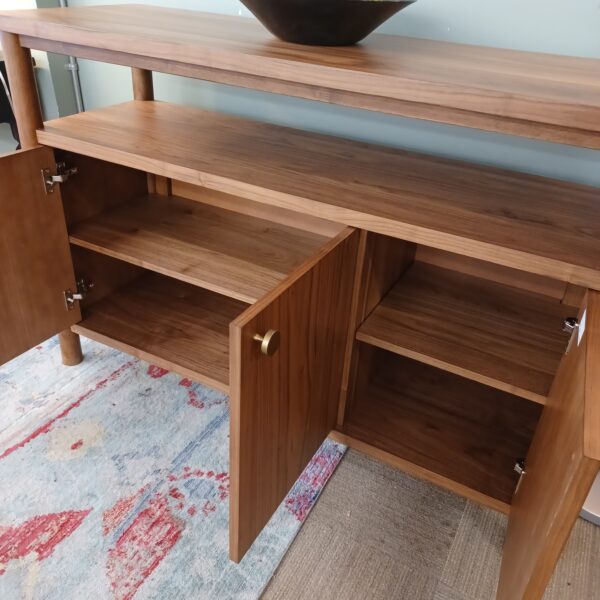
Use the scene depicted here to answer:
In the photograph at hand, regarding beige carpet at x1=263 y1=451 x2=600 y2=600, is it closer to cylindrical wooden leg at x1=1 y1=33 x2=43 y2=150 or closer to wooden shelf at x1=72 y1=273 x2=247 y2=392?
wooden shelf at x1=72 y1=273 x2=247 y2=392

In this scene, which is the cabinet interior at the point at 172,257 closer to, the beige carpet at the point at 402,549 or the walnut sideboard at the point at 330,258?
the walnut sideboard at the point at 330,258

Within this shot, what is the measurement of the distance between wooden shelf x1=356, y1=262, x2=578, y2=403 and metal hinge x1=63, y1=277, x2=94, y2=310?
66cm

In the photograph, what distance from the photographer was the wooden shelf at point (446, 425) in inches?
40.9

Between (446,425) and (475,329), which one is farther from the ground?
(475,329)

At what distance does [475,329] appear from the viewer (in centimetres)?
102

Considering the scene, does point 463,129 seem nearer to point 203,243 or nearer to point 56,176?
point 203,243

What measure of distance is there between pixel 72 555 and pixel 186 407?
15.7 inches

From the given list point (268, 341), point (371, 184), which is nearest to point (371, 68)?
point (371, 184)

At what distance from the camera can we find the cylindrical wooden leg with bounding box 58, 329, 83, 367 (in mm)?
1328

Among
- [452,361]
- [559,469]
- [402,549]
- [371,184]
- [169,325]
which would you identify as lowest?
[402,549]

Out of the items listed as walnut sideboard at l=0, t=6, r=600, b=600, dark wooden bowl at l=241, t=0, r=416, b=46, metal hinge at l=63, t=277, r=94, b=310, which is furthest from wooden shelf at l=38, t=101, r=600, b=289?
metal hinge at l=63, t=277, r=94, b=310

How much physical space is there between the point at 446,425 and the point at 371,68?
727 mm

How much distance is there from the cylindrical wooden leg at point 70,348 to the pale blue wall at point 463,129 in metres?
0.66

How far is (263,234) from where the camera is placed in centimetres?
122
